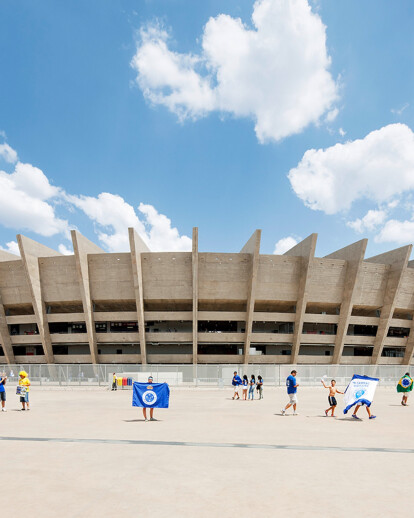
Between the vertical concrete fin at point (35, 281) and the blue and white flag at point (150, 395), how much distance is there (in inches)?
1210

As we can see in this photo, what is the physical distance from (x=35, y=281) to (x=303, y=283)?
2848cm

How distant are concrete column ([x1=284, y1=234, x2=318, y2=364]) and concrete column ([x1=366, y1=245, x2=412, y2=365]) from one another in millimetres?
10201

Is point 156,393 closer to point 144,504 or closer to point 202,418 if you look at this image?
point 202,418

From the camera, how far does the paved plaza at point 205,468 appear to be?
5051mm

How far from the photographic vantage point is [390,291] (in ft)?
142

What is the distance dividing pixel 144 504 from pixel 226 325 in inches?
1764

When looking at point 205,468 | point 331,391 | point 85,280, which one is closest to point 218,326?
point 85,280

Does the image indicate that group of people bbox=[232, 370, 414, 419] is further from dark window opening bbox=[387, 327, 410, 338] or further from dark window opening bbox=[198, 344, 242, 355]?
dark window opening bbox=[387, 327, 410, 338]

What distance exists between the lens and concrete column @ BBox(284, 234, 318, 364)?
39312mm

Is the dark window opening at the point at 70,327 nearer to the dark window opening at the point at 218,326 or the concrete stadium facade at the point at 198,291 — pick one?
the concrete stadium facade at the point at 198,291

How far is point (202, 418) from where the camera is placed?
530 inches

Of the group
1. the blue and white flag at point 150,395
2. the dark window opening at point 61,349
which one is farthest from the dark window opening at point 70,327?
the blue and white flag at point 150,395

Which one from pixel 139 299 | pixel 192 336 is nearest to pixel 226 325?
pixel 192 336

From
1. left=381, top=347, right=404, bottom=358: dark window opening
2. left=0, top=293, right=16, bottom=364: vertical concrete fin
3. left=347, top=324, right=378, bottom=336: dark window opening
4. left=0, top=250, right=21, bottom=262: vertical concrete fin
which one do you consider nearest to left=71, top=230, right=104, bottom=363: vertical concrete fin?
left=0, top=293, right=16, bottom=364: vertical concrete fin
